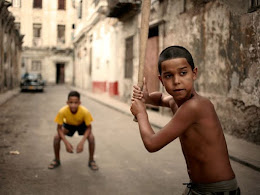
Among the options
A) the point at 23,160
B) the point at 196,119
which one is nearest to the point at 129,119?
the point at 23,160

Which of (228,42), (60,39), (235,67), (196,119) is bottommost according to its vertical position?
(196,119)

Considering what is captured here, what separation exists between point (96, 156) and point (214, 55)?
151 inches

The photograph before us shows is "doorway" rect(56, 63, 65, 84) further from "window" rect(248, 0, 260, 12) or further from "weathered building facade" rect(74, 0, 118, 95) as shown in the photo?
"window" rect(248, 0, 260, 12)

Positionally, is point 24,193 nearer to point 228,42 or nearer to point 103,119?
point 228,42

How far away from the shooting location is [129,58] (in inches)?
531

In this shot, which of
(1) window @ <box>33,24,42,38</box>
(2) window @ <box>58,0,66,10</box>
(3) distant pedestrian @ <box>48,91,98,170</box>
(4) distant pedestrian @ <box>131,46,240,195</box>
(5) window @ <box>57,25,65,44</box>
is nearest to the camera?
(4) distant pedestrian @ <box>131,46,240,195</box>

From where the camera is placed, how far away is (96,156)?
15.4 feet

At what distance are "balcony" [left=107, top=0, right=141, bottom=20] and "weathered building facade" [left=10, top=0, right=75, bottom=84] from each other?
2411cm

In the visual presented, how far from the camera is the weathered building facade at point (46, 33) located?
35781 millimetres

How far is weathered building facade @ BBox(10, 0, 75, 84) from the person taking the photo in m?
35.8

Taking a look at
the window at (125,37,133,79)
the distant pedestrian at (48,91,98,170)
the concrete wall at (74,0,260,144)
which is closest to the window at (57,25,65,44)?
the window at (125,37,133,79)

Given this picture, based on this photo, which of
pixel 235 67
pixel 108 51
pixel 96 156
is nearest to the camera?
pixel 96 156

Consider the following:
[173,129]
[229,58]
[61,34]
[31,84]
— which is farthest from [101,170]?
[61,34]

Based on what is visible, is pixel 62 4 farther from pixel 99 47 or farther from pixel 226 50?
pixel 226 50
